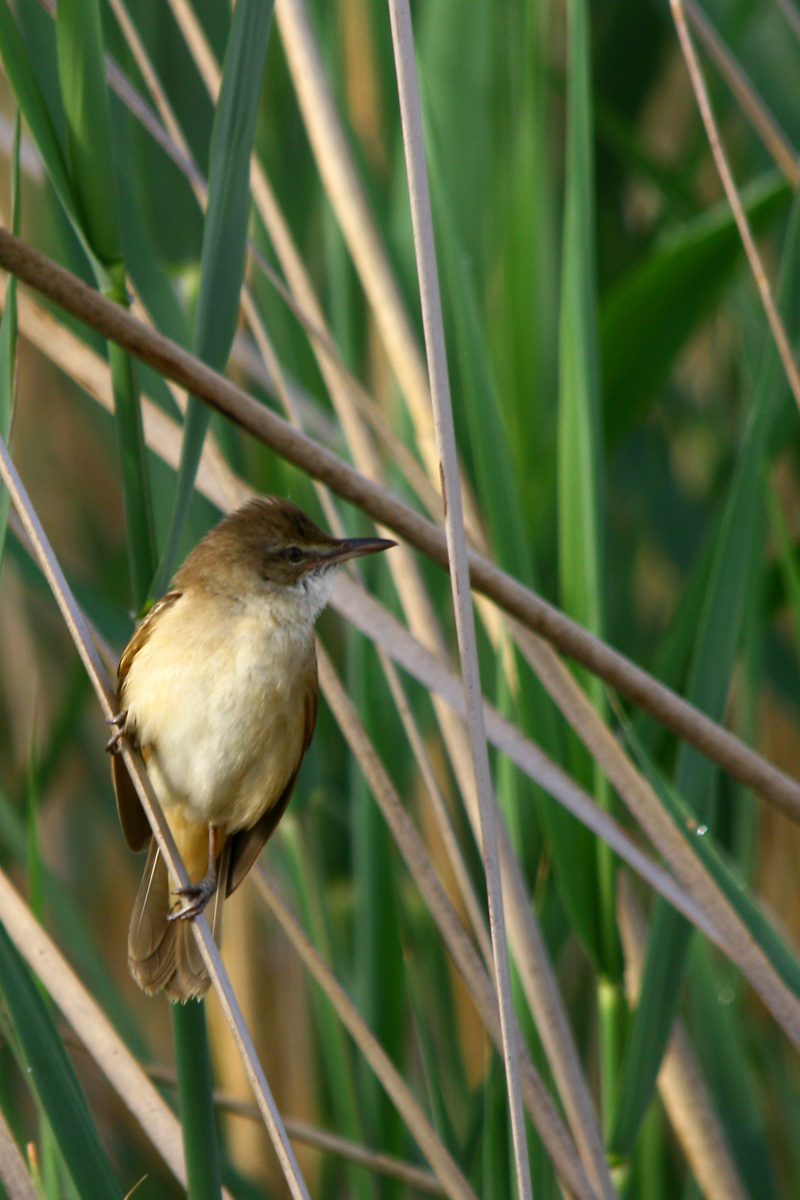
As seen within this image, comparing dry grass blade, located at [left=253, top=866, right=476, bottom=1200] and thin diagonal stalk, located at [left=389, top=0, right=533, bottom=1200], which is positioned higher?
thin diagonal stalk, located at [left=389, top=0, right=533, bottom=1200]

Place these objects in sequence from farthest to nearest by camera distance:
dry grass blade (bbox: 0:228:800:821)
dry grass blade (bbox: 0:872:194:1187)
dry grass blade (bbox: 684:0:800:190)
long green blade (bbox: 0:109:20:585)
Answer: dry grass blade (bbox: 684:0:800:190)
dry grass blade (bbox: 0:872:194:1187)
long green blade (bbox: 0:109:20:585)
dry grass blade (bbox: 0:228:800:821)

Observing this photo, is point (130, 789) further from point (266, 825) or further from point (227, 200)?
point (227, 200)

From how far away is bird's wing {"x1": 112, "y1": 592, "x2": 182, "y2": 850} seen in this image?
4.75ft

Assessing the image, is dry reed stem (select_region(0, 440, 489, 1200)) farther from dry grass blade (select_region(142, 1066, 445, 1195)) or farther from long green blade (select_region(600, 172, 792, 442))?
long green blade (select_region(600, 172, 792, 442))

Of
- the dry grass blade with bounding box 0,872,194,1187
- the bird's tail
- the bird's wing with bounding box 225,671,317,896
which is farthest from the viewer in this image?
the bird's wing with bounding box 225,671,317,896

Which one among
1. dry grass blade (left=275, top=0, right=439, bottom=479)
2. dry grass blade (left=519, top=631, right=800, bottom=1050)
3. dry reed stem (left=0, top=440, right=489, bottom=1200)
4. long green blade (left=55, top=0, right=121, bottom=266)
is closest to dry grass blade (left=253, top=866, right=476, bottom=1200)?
dry reed stem (left=0, top=440, right=489, bottom=1200)

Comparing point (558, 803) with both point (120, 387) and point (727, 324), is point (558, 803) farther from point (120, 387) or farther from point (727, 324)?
point (727, 324)

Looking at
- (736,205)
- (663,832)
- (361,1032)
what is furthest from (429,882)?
(736,205)

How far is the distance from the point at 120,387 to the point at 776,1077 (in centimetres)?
167

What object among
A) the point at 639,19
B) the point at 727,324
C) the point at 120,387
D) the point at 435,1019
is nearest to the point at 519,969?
the point at 435,1019

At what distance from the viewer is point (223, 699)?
1535mm

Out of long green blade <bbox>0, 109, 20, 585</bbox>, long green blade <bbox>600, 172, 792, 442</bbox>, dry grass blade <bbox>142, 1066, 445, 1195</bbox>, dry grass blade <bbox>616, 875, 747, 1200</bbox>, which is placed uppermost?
long green blade <bbox>0, 109, 20, 585</bbox>

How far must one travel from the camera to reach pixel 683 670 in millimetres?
1872

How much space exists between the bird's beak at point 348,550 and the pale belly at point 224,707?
0.10m
